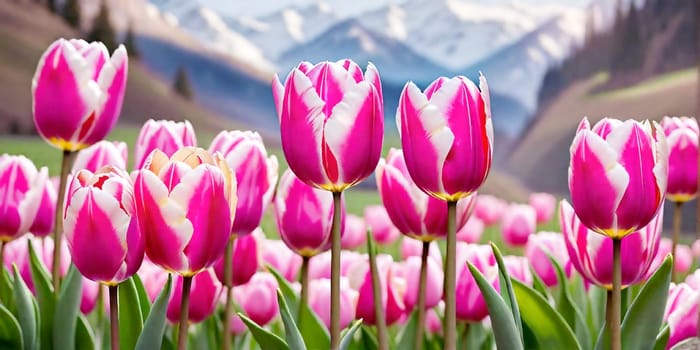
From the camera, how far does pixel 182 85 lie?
8.45 feet

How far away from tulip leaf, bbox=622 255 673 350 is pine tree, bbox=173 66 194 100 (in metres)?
2.24

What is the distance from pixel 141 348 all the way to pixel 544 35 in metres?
2.54

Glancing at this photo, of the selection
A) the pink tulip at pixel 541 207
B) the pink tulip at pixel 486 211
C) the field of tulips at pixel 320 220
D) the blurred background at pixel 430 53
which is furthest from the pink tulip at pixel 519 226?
the blurred background at pixel 430 53

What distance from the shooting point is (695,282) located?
0.57 metres

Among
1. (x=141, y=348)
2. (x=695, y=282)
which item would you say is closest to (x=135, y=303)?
(x=141, y=348)

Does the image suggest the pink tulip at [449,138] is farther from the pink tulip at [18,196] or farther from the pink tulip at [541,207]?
the pink tulip at [541,207]

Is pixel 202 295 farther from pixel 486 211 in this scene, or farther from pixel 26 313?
pixel 486 211

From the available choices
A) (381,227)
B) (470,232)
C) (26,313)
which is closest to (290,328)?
(26,313)

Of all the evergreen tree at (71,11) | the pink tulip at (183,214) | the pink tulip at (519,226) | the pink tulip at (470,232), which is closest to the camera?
the pink tulip at (183,214)

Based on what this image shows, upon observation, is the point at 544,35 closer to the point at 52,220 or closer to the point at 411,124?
the point at 52,220

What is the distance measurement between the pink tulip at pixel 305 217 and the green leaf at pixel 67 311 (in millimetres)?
138

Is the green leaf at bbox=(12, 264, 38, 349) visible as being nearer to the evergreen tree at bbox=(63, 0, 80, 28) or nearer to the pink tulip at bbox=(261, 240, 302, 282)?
the pink tulip at bbox=(261, 240, 302, 282)

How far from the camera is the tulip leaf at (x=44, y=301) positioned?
0.56m

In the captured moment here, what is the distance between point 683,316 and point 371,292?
0.73 feet
